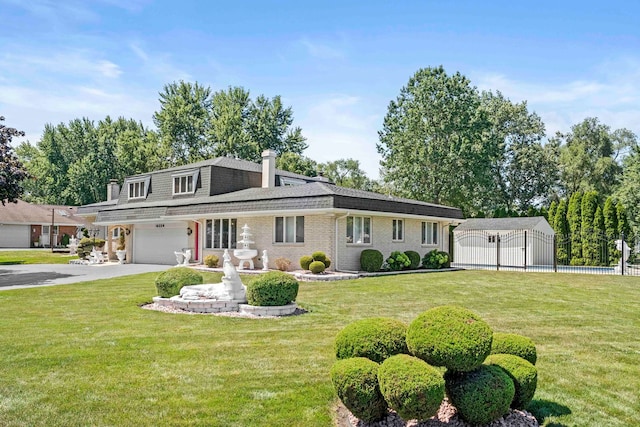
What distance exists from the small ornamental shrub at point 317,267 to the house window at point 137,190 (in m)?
18.3

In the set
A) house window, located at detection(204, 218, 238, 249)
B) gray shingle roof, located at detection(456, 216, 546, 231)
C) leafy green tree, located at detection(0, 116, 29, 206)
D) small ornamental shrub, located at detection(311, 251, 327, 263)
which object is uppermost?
leafy green tree, located at detection(0, 116, 29, 206)

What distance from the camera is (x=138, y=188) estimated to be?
32.6 metres

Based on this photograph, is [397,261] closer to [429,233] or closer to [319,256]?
[319,256]

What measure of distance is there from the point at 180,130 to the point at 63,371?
4680 centimetres

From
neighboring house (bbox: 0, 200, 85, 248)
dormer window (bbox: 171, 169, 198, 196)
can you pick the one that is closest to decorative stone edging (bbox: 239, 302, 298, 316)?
dormer window (bbox: 171, 169, 198, 196)

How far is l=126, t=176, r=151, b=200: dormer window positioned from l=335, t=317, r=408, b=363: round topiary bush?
29.6 meters

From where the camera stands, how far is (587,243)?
94.7 feet

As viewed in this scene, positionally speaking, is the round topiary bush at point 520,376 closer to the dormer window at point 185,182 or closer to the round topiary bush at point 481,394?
the round topiary bush at point 481,394

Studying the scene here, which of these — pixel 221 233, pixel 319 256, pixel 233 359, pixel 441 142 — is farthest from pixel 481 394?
pixel 441 142

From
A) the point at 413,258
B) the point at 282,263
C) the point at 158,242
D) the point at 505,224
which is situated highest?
the point at 505,224

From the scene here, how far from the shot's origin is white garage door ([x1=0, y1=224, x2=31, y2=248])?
46938mm

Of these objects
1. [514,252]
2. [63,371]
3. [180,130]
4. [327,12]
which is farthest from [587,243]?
[180,130]

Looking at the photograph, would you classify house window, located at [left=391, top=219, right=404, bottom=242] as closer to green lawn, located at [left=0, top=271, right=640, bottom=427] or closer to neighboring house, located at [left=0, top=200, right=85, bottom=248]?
green lawn, located at [left=0, top=271, right=640, bottom=427]

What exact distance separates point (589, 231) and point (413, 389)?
98.0 ft
